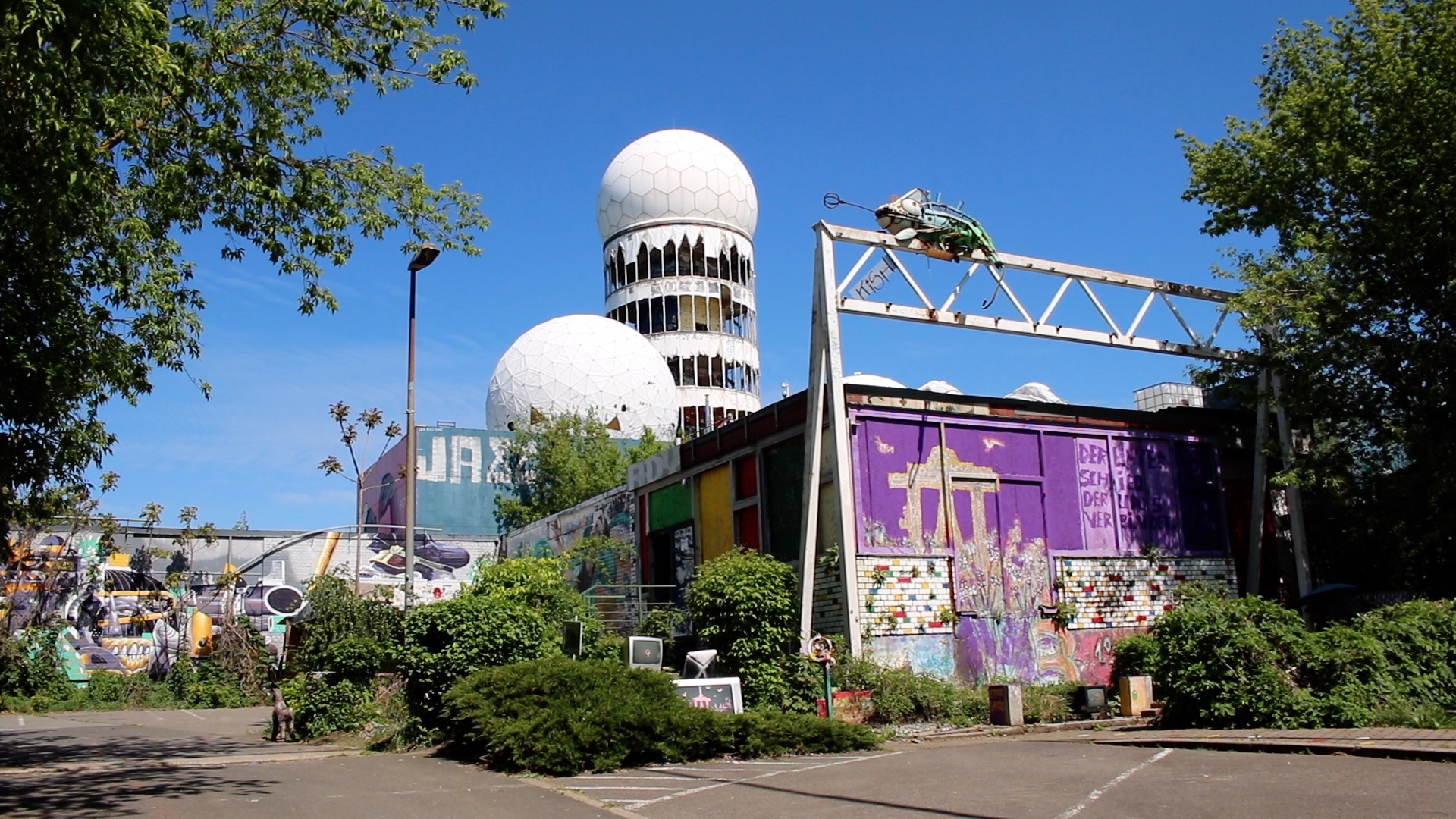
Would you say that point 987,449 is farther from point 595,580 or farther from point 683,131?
point 683,131

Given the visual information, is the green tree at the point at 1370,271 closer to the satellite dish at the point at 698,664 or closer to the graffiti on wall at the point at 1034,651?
the graffiti on wall at the point at 1034,651

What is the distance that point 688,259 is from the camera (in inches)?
2370

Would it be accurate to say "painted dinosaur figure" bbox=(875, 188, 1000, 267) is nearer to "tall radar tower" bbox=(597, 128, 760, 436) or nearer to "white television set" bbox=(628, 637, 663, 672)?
"white television set" bbox=(628, 637, 663, 672)

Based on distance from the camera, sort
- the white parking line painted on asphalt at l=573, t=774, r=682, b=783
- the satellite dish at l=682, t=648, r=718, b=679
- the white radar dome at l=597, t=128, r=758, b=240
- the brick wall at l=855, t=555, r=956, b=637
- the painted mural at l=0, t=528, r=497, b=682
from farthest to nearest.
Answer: the white radar dome at l=597, t=128, r=758, b=240 → the painted mural at l=0, t=528, r=497, b=682 → the brick wall at l=855, t=555, r=956, b=637 → the satellite dish at l=682, t=648, r=718, b=679 → the white parking line painted on asphalt at l=573, t=774, r=682, b=783

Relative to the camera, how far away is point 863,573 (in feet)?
63.9

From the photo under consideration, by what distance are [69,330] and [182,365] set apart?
2.32 m

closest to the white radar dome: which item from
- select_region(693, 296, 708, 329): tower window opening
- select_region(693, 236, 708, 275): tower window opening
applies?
select_region(693, 236, 708, 275): tower window opening

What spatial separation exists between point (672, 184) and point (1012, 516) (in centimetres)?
3999

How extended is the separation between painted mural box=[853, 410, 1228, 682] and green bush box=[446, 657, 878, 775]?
218 inches

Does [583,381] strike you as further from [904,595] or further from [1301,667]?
[1301,667]

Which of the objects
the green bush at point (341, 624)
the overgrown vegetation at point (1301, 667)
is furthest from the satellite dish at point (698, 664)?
the overgrown vegetation at point (1301, 667)

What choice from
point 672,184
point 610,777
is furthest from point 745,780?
point 672,184

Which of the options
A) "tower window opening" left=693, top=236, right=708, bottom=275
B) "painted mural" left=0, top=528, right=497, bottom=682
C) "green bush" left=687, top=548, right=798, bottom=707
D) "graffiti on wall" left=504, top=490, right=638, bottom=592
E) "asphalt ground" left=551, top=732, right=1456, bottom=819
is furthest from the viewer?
"tower window opening" left=693, top=236, right=708, bottom=275

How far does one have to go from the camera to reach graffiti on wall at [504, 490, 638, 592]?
95.0 feet
